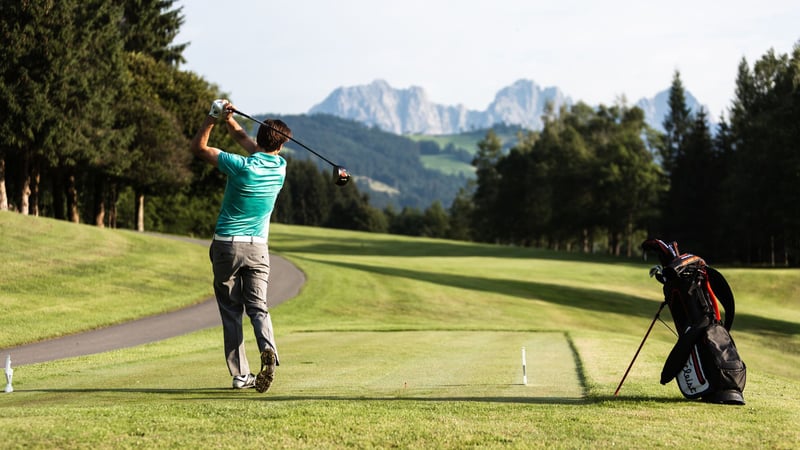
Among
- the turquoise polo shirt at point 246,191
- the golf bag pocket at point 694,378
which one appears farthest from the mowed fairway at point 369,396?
the turquoise polo shirt at point 246,191

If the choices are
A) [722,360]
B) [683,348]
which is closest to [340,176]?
[683,348]

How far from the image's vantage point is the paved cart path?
18.0m

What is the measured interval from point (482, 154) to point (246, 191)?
124574 mm

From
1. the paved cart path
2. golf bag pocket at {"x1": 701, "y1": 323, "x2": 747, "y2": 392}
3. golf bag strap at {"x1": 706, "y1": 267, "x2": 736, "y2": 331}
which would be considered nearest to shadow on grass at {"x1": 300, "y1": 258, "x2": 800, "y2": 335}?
the paved cart path

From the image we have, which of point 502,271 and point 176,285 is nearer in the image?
point 176,285

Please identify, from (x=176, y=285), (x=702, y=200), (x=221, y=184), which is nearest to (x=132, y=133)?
(x=221, y=184)

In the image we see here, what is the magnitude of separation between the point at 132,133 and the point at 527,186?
6501 centimetres

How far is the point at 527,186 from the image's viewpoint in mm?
110875

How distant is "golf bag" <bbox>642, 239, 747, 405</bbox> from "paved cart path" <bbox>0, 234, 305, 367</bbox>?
1270 cm

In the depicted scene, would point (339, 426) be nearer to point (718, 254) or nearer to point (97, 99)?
point (97, 99)

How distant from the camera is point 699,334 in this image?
8383 mm

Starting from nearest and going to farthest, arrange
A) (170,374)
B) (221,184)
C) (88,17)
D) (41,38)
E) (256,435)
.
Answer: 1. (256,435)
2. (170,374)
3. (41,38)
4. (88,17)
5. (221,184)

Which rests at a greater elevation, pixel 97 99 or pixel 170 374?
pixel 97 99

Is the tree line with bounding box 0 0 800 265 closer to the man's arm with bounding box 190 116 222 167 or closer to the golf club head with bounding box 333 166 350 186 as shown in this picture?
the man's arm with bounding box 190 116 222 167
